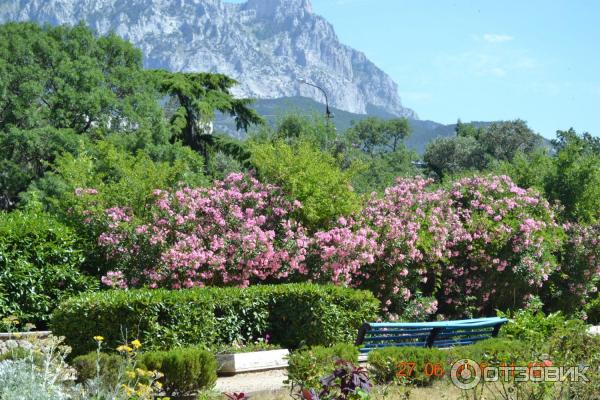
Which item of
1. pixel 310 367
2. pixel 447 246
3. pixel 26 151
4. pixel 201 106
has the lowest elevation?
pixel 310 367

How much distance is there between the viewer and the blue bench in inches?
376

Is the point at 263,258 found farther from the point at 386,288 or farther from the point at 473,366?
the point at 473,366

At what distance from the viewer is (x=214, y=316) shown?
10383 millimetres

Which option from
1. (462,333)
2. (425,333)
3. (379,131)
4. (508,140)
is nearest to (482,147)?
(508,140)

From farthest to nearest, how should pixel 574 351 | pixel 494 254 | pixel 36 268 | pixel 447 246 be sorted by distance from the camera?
pixel 494 254 < pixel 447 246 < pixel 36 268 < pixel 574 351

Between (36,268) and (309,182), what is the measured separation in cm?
505

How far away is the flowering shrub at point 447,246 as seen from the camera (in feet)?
45.2

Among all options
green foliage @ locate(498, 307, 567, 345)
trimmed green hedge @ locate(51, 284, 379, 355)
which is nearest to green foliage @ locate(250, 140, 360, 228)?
trimmed green hedge @ locate(51, 284, 379, 355)

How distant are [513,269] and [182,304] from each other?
27.1 feet

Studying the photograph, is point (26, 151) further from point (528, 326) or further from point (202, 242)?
point (528, 326)

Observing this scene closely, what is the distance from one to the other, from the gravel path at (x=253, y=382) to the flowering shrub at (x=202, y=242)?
9.48 ft

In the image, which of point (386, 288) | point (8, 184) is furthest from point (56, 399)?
point (8, 184)

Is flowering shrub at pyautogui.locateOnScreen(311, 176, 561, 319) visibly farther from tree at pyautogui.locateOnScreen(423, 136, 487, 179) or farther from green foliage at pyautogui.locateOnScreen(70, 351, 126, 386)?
tree at pyautogui.locateOnScreen(423, 136, 487, 179)

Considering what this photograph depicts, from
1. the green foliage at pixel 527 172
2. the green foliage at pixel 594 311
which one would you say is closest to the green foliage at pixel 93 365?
the green foliage at pixel 527 172
